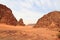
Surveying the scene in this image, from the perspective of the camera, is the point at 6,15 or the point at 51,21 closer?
the point at 51,21

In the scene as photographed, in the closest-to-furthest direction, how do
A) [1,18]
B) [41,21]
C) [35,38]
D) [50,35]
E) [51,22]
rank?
[35,38] → [50,35] → [51,22] → [41,21] → [1,18]

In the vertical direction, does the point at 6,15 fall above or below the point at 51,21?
above

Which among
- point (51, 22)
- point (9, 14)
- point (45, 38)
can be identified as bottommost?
point (45, 38)

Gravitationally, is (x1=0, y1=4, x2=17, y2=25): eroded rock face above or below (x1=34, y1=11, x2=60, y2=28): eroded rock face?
above

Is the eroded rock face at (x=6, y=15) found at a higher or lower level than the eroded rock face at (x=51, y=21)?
higher

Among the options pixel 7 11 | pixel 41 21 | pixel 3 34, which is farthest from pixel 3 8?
pixel 3 34

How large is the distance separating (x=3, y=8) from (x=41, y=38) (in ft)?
64.2

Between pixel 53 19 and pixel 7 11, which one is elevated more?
pixel 7 11

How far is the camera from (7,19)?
34.0 meters

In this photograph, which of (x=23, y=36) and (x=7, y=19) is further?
(x=7, y=19)

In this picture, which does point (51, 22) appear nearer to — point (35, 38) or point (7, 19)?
point (35, 38)

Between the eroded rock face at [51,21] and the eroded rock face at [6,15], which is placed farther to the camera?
the eroded rock face at [6,15]

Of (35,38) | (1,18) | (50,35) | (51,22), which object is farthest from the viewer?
(1,18)

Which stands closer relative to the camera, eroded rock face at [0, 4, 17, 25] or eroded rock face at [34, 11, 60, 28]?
eroded rock face at [34, 11, 60, 28]
